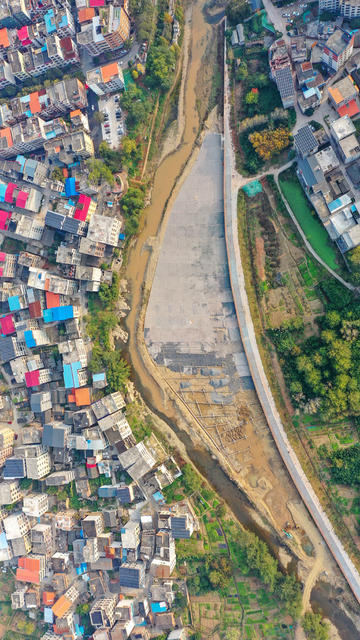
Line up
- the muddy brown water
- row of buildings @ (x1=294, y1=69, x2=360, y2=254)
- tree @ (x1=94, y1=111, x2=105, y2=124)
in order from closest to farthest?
row of buildings @ (x1=294, y1=69, x2=360, y2=254) < the muddy brown water < tree @ (x1=94, y1=111, x2=105, y2=124)

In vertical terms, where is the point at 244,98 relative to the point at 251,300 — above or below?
above

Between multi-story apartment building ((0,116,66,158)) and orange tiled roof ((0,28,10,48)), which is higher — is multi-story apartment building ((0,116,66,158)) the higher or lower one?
the lower one

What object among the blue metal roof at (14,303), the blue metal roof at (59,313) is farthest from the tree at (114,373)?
the blue metal roof at (14,303)

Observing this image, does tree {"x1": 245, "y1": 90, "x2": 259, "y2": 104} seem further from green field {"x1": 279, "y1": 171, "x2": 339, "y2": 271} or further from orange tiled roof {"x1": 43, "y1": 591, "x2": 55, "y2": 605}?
orange tiled roof {"x1": 43, "y1": 591, "x2": 55, "y2": 605}

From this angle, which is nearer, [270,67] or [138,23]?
[270,67]

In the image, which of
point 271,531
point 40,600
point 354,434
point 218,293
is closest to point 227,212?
point 218,293

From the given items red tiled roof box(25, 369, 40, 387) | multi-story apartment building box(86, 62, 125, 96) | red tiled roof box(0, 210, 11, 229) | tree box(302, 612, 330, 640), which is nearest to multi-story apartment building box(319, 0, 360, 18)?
multi-story apartment building box(86, 62, 125, 96)

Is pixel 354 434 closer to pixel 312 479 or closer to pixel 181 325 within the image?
pixel 312 479
